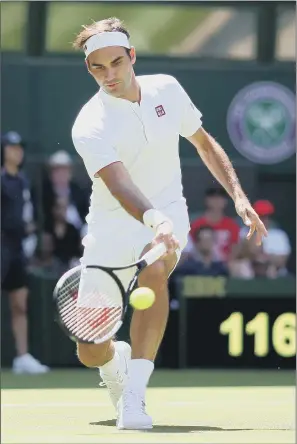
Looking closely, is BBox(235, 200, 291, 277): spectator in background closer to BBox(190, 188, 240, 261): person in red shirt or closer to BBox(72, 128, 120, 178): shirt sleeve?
BBox(190, 188, 240, 261): person in red shirt

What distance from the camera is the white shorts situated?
677cm

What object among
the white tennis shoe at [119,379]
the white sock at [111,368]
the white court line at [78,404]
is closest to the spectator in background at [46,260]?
the white court line at [78,404]

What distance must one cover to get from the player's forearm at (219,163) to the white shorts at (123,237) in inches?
11.2

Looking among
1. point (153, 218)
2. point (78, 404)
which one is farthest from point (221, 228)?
point (153, 218)

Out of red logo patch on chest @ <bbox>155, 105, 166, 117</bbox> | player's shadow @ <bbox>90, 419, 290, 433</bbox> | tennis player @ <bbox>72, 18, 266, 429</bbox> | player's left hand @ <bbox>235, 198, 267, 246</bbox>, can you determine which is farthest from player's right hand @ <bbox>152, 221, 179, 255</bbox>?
player's shadow @ <bbox>90, 419, 290, 433</bbox>

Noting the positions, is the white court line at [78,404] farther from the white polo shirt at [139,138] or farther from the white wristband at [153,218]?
the white wristband at [153,218]

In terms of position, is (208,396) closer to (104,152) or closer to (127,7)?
(104,152)

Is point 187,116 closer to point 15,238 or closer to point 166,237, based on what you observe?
point 166,237

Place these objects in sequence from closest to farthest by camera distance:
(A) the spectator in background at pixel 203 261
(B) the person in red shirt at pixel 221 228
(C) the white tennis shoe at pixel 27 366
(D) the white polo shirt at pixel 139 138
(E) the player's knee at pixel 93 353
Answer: (D) the white polo shirt at pixel 139 138, (E) the player's knee at pixel 93 353, (C) the white tennis shoe at pixel 27 366, (A) the spectator in background at pixel 203 261, (B) the person in red shirt at pixel 221 228

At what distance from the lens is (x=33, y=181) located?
13266mm

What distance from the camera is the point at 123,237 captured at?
6789 millimetres

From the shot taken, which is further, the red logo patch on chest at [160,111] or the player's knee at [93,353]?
the player's knee at [93,353]

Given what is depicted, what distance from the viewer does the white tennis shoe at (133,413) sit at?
6.55 meters

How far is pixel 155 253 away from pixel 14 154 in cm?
500
